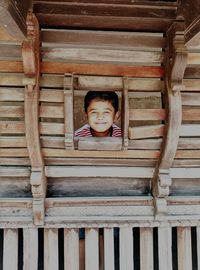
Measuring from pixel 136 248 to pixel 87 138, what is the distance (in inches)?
53.0

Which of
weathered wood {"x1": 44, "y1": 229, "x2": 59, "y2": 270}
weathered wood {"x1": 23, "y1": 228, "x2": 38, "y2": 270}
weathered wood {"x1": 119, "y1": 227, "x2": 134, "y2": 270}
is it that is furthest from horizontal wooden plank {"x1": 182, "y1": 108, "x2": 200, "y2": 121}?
weathered wood {"x1": 23, "y1": 228, "x2": 38, "y2": 270}

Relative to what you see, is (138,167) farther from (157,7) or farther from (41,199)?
(157,7)

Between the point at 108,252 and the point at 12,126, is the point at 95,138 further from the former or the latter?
the point at 108,252

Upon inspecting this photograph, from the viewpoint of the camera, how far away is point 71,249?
3.03 m

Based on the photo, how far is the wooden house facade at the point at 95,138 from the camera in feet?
7.75

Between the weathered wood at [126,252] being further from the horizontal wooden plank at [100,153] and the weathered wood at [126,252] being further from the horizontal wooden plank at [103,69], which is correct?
the horizontal wooden plank at [103,69]

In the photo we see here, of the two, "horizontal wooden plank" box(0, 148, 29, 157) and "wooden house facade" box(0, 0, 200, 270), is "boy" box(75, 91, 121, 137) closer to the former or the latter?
"wooden house facade" box(0, 0, 200, 270)

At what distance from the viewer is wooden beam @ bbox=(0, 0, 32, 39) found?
174cm

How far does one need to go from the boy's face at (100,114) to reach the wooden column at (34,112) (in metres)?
0.38

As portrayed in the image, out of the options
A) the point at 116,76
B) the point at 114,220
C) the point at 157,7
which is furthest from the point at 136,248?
the point at 157,7

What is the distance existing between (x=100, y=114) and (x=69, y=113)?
0.23 meters

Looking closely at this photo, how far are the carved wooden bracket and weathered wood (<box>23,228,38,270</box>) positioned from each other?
82cm

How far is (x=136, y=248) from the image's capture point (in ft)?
11.5

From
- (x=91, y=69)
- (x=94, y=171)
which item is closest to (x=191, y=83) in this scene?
(x=91, y=69)
